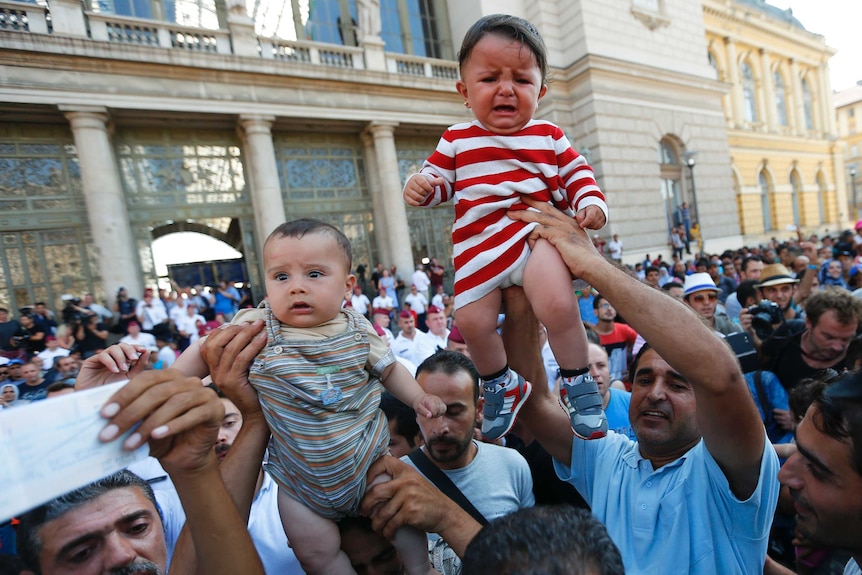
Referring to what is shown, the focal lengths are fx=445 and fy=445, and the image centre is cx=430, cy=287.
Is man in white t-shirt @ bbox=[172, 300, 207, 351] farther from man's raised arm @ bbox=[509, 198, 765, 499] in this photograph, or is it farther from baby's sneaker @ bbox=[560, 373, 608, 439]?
man's raised arm @ bbox=[509, 198, 765, 499]

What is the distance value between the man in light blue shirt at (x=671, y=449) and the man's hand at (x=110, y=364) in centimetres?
143

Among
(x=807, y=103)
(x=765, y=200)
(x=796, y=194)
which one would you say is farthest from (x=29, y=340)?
(x=807, y=103)

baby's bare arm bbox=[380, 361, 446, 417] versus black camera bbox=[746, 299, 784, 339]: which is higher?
baby's bare arm bbox=[380, 361, 446, 417]

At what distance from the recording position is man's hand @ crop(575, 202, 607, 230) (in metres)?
1.61

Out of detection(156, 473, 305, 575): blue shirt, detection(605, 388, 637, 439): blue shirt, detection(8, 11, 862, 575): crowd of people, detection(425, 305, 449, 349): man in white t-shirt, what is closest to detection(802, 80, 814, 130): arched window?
detection(425, 305, 449, 349): man in white t-shirt

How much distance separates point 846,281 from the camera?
24.0 ft

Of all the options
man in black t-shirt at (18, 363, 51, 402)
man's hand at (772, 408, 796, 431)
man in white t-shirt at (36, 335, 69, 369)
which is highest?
man in white t-shirt at (36, 335, 69, 369)

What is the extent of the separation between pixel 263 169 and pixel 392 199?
398 centimetres

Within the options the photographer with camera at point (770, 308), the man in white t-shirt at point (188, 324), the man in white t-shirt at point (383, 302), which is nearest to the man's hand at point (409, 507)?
the photographer with camera at point (770, 308)

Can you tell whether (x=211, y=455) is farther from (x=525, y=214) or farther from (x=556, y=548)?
Answer: (x=525, y=214)

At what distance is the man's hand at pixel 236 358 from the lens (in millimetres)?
1581

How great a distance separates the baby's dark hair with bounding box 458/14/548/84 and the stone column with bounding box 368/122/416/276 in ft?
41.6

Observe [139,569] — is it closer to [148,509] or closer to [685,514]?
[148,509]

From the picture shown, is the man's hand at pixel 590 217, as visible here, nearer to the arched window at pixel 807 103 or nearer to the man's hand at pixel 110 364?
the man's hand at pixel 110 364
